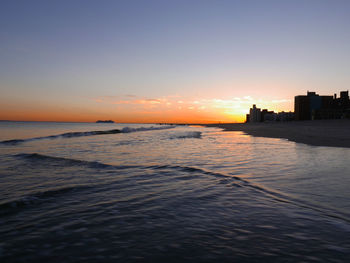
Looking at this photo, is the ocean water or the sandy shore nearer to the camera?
the ocean water

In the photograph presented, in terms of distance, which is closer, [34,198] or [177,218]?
[177,218]

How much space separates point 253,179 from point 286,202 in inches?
82.2

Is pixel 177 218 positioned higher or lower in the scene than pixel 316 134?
lower

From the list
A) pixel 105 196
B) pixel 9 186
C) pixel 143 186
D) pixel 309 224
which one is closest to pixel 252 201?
pixel 309 224

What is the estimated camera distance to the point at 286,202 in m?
4.92

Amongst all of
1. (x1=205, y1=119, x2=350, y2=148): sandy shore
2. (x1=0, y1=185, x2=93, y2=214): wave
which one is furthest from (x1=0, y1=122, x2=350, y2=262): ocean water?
(x1=205, y1=119, x2=350, y2=148): sandy shore

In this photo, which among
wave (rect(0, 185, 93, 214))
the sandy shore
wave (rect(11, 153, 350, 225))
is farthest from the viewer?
the sandy shore

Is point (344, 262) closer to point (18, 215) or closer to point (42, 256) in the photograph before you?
point (42, 256)

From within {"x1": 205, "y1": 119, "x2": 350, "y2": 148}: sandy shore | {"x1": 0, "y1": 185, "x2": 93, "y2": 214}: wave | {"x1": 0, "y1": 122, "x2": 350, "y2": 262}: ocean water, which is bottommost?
{"x1": 0, "y1": 185, "x2": 93, "y2": 214}: wave

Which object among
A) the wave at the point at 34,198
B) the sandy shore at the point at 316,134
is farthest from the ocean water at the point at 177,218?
the sandy shore at the point at 316,134

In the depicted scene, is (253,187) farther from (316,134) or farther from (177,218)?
(316,134)

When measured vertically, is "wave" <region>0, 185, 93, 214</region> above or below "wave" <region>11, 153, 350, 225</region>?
below

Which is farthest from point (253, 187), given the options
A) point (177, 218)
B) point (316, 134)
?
point (316, 134)

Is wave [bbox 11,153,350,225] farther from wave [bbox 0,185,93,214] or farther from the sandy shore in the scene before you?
the sandy shore
